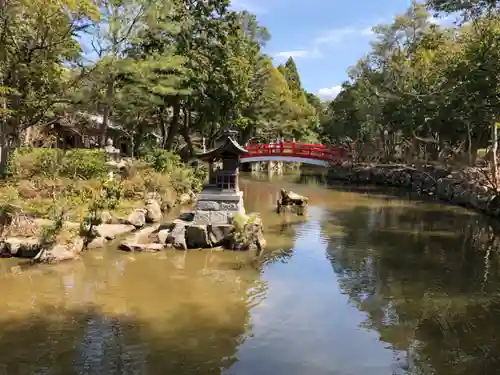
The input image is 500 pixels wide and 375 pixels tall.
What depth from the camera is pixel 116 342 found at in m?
7.02

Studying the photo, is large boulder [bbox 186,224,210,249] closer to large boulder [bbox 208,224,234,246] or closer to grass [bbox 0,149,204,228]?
large boulder [bbox 208,224,234,246]

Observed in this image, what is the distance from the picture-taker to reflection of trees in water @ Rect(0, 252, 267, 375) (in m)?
6.41

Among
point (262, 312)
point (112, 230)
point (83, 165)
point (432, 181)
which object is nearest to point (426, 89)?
point (432, 181)

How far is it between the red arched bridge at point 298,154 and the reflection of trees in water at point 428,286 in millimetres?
18463

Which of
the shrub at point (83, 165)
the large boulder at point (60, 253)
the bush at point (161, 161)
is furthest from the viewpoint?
the bush at point (161, 161)

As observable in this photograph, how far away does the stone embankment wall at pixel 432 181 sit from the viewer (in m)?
21.5

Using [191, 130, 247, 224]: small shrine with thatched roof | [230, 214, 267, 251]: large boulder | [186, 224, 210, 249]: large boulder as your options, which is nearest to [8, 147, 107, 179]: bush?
[191, 130, 247, 224]: small shrine with thatched roof

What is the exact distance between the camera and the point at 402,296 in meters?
9.58

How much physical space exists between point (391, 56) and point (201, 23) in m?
14.4

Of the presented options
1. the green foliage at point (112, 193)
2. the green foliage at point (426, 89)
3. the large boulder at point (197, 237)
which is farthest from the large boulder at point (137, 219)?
the green foliage at point (426, 89)

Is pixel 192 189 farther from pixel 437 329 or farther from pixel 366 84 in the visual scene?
pixel 366 84

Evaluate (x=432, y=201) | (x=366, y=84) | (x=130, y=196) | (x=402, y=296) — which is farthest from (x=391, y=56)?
(x=402, y=296)

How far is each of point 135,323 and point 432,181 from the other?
993 inches

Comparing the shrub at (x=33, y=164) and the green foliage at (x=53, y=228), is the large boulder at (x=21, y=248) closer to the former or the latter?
the green foliage at (x=53, y=228)
